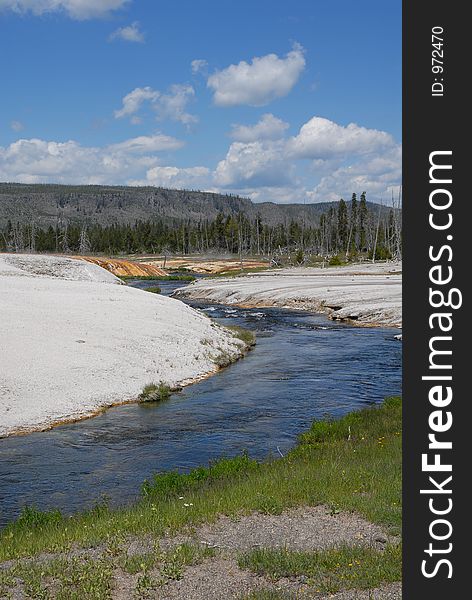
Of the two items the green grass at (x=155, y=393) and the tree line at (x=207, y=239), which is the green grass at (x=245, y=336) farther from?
the tree line at (x=207, y=239)

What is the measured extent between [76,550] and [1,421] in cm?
1100

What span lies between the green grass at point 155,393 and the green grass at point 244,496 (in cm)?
885

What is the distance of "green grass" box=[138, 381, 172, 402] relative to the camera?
24.0 metres

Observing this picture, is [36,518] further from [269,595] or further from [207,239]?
[207,239]

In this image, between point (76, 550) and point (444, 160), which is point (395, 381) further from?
point (444, 160)

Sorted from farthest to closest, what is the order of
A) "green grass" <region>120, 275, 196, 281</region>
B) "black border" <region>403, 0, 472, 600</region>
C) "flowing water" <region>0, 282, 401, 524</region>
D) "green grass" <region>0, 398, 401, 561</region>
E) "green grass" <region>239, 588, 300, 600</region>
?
1. "green grass" <region>120, 275, 196, 281</region>
2. "flowing water" <region>0, 282, 401, 524</region>
3. "green grass" <region>0, 398, 401, 561</region>
4. "green grass" <region>239, 588, 300, 600</region>
5. "black border" <region>403, 0, 472, 600</region>

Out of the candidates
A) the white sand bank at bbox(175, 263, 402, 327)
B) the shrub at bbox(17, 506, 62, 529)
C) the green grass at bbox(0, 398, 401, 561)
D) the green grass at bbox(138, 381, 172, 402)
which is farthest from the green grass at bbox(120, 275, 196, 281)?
the shrub at bbox(17, 506, 62, 529)

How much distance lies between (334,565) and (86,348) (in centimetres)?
1975

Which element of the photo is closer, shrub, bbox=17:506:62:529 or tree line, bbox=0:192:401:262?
shrub, bbox=17:506:62:529

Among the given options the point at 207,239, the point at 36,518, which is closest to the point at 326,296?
the point at 36,518

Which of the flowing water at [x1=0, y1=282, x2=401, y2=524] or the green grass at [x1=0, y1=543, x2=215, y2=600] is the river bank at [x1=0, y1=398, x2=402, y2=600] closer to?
the green grass at [x1=0, y1=543, x2=215, y2=600]

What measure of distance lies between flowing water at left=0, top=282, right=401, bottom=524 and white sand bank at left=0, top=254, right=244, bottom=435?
1.10 m

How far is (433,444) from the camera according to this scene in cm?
512

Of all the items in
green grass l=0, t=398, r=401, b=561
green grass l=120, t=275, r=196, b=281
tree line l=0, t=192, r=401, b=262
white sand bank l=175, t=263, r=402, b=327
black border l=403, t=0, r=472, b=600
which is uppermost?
tree line l=0, t=192, r=401, b=262
